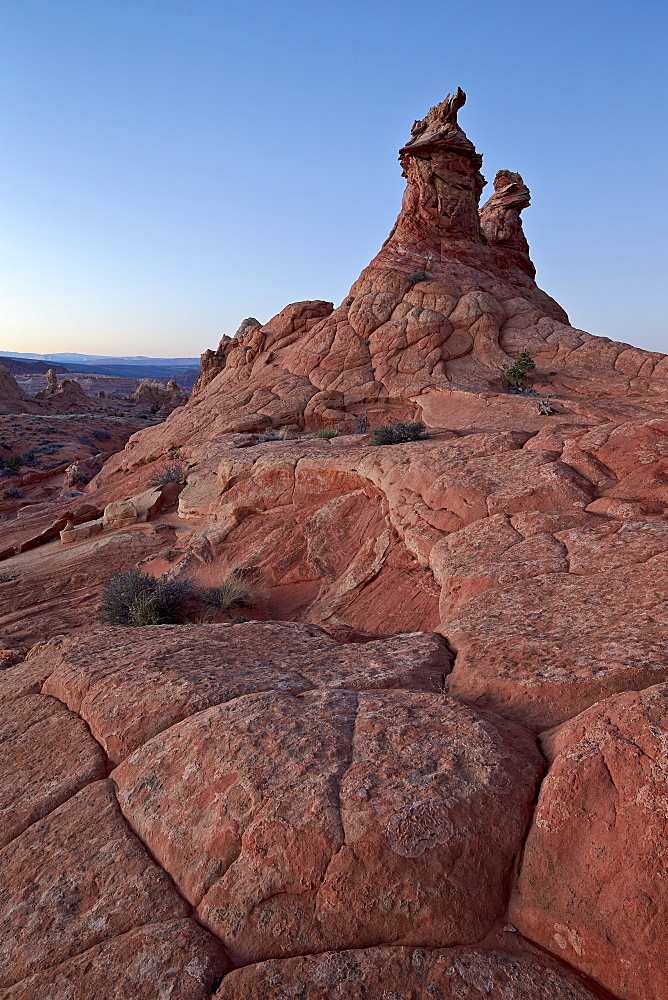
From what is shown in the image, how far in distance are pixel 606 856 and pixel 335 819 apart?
4.18 feet

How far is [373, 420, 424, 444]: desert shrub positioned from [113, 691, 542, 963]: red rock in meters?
9.36

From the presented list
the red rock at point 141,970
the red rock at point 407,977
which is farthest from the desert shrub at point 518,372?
the red rock at point 141,970

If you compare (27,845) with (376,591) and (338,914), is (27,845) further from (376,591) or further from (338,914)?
(376,591)

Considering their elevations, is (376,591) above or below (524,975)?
below

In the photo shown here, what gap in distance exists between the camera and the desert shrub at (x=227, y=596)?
8.62 meters

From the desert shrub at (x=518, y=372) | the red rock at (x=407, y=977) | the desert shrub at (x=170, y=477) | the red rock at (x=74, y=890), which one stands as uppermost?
the desert shrub at (x=518, y=372)

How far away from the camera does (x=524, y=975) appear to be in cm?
221

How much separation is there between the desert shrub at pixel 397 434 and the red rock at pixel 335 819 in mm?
9363

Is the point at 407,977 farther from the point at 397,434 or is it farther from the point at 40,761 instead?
the point at 397,434

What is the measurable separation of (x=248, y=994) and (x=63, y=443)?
121 feet

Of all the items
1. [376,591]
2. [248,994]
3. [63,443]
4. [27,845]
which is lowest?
[63,443]

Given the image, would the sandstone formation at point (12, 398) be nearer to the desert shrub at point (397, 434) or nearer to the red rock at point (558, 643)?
the desert shrub at point (397, 434)

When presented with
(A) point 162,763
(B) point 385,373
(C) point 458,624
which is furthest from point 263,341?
(A) point 162,763

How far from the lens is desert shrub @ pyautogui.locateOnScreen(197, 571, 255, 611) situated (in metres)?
8.62
